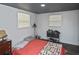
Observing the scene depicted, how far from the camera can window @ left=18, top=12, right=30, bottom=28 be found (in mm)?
835

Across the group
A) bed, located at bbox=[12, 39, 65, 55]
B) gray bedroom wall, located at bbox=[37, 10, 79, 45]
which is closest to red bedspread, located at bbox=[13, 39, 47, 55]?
bed, located at bbox=[12, 39, 65, 55]

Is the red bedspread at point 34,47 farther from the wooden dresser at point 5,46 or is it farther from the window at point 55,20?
the window at point 55,20

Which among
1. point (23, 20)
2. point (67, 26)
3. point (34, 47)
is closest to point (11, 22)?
point (23, 20)

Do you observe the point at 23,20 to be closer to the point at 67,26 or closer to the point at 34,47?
the point at 34,47

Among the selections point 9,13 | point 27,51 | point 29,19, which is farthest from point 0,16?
point 27,51

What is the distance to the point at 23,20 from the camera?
0.87m

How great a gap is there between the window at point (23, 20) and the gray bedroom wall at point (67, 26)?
10cm

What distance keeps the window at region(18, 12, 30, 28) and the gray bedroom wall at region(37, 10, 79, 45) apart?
10 centimetres

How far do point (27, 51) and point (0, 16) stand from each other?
360 millimetres

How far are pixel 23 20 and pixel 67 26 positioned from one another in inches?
16.1

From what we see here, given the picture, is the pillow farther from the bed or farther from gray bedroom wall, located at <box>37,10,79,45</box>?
gray bedroom wall, located at <box>37,10,79,45</box>

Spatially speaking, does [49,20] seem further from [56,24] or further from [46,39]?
[46,39]

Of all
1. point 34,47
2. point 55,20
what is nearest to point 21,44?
point 34,47

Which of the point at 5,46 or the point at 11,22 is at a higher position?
the point at 11,22
